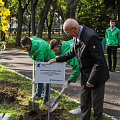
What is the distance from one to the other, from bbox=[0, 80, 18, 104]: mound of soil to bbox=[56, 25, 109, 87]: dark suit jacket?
A: 103 inches

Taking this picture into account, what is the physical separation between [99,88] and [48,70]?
99 cm

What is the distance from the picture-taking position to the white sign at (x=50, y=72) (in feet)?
11.8

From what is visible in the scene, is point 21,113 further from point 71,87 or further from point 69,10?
point 69,10

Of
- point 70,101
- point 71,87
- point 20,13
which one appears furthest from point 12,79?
point 20,13

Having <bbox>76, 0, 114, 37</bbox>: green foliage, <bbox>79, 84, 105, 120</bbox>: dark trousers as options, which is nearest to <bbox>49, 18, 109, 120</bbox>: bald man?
<bbox>79, 84, 105, 120</bbox>: dark trousers

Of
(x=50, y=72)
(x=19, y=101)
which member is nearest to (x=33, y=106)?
(x=19, y=101)

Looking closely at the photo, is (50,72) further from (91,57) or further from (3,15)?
(3,15)

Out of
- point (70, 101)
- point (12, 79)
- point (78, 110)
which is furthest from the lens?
point (12, 79)

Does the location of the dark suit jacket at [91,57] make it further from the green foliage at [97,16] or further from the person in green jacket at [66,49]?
the green foliage at [97,16]

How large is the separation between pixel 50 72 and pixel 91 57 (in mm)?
938

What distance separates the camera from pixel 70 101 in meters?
5.07

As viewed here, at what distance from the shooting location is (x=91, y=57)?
2980 millimetres

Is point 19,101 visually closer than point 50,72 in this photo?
No

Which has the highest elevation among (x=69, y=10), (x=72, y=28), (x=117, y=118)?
(x=69, y=10)
